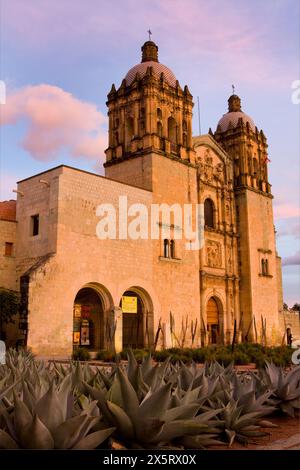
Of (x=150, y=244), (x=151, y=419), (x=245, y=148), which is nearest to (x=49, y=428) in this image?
(x=151, y=419)

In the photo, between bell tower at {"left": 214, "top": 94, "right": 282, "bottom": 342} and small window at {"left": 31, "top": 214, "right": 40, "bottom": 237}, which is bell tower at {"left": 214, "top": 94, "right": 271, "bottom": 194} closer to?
bell tower at {"left": 214, "top": 94, "right": 282, "bottom": 342}

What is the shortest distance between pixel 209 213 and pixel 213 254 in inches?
112

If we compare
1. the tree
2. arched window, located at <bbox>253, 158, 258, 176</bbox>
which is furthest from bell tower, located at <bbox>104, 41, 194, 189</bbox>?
the tree

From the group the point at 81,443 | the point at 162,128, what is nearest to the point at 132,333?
the point at 162,128

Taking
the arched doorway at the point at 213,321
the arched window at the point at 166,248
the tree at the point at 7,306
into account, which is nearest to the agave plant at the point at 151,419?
the tree at the point at 7,306

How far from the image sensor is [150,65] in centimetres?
2880

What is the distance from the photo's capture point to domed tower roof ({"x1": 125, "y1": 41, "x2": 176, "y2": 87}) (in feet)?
94.3

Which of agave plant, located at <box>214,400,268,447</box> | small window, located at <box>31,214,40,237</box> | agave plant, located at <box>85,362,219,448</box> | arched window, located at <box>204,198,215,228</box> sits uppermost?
arched window, located at <box>204,198,215,228</box>

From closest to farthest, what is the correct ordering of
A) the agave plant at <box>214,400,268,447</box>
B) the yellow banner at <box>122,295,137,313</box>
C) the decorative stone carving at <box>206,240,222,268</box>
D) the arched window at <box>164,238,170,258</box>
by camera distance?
the agave plant at <box>214,400,268,447</box>
the yellow banner at <box>122,295,137,313</box>
the arched window at <box>164,238,170,258</box>
the decorative stone carving at <box>206,240,222,268</box>

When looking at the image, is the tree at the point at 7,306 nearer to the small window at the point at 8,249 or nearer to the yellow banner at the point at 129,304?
the small window at the point at 8,249

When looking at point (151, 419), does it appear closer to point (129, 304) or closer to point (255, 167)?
point (129, 304)

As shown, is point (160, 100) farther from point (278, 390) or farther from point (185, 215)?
point (278, 390)

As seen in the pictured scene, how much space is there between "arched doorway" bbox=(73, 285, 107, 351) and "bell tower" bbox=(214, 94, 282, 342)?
1054 cm

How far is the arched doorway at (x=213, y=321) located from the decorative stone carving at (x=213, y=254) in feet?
7.31
